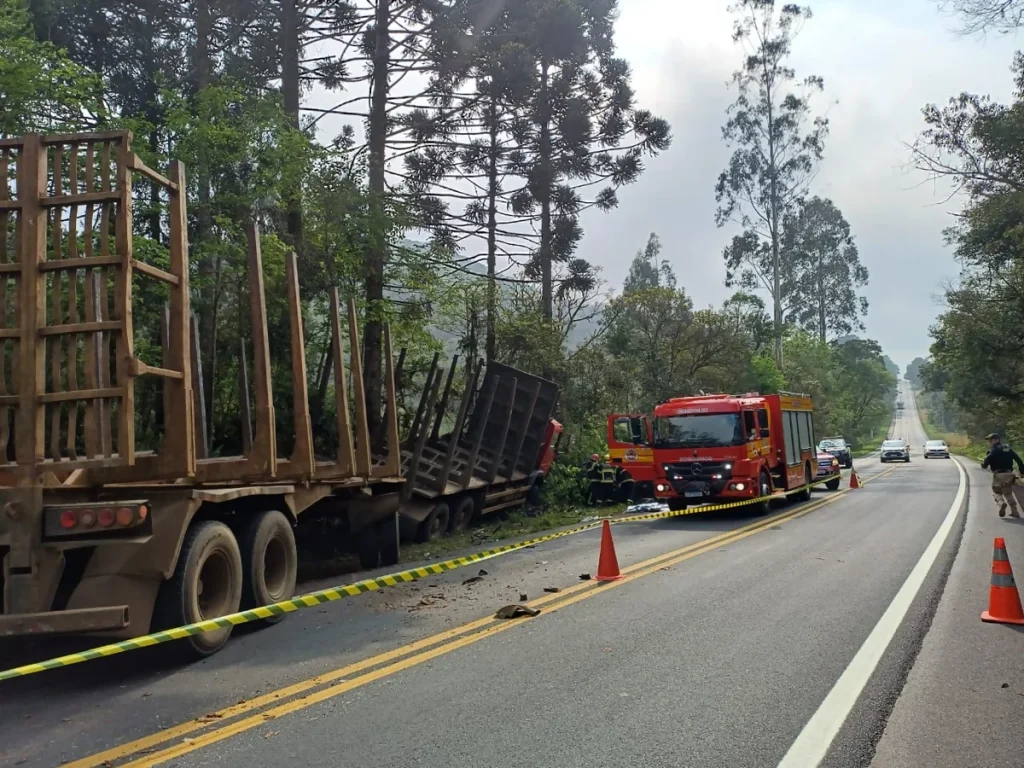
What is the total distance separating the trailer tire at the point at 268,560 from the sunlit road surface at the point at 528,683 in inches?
11.4

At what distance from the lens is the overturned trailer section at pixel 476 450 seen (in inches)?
556

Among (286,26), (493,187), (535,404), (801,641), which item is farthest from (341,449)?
(493,187)

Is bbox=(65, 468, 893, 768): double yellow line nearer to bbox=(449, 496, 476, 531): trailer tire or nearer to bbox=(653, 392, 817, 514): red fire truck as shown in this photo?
bbox=(449, 496, 476, 531): trailer tire

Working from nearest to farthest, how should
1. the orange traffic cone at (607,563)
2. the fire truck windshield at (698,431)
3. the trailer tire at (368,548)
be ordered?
1. the orange traffic cone at (607,563)
2. the trailer tire at (368,548)
3. the fire truck windshield at (698,431)

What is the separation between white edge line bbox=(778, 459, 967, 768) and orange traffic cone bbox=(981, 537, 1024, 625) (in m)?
0.70

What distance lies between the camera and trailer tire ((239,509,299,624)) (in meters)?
7.14

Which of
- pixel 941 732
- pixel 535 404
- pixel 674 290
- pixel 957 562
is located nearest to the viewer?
pixel 941 732

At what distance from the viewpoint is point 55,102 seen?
11117 millimetres

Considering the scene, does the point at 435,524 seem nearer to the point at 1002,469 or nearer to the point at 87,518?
the point at 87,518

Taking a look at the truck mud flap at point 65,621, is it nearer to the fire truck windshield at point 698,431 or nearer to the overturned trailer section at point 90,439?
the overturned trailer section at point 90,439

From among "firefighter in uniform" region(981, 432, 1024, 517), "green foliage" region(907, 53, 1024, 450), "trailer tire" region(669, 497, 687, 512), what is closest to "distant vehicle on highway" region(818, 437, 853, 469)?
"green foliage" region(907, 53, 1024, 450)

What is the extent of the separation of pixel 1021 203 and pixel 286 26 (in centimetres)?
1915

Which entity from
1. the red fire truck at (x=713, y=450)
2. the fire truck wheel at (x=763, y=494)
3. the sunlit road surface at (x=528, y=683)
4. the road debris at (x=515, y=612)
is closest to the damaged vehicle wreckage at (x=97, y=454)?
the sunlit road surface at (x=528, y=683)

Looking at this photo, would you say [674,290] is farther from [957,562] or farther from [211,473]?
[211,473]
